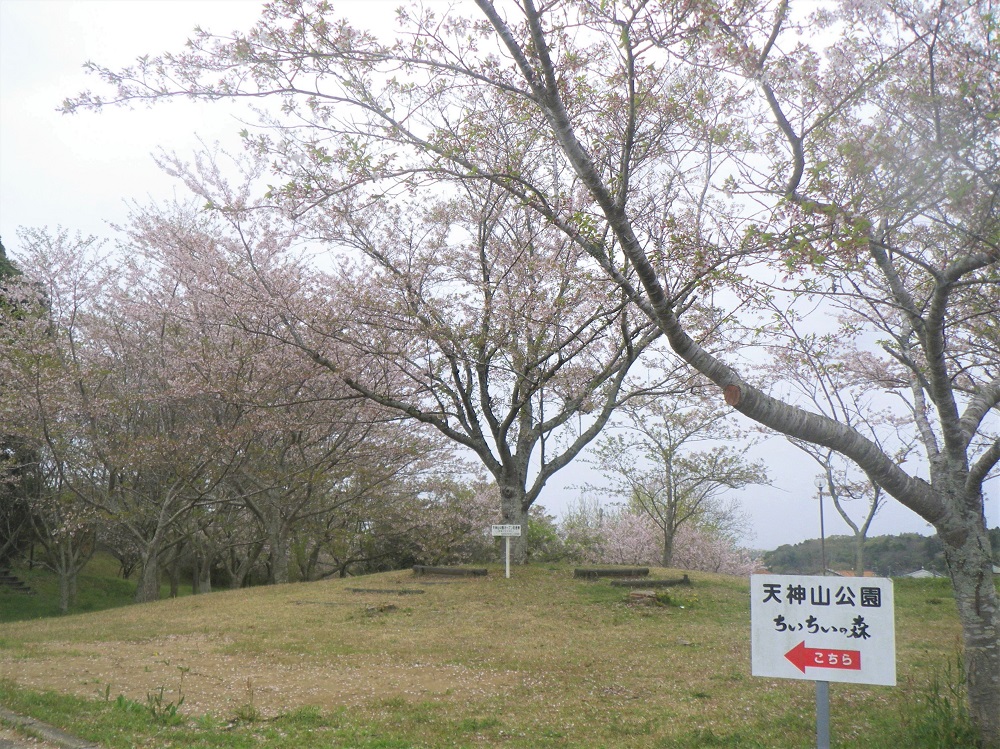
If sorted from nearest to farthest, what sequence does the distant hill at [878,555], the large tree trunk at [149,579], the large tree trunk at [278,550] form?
the distant hill at [878,555]
the large tree trunk at [149,579]
the large tree trunk at [278,550]

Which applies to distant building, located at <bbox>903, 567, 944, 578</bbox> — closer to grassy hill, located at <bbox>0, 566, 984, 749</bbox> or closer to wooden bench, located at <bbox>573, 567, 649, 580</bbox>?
grassy hill, located at <bbox>0, 566, 984, 749</bbox>

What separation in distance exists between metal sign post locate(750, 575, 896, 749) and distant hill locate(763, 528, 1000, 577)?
961cm

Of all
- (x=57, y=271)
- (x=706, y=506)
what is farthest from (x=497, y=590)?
(x=706, y=506)

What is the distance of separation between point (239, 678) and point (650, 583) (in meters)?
7.75

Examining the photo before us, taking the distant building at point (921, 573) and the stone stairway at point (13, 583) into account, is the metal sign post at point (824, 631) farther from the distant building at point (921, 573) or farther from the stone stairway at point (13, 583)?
the stone stairway at point (13, 583)

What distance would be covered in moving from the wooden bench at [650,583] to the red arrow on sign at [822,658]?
9289 mm

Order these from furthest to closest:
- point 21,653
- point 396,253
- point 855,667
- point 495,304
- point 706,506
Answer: point 706,506 → point 396,253 → point 495,304 → point 21,653 → point 855,667

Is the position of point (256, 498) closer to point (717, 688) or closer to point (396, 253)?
point (396, 253)

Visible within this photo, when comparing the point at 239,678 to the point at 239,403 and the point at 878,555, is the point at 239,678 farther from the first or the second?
the point at 878,555

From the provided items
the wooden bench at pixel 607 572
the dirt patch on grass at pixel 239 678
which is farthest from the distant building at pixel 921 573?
the dirt patch on grass at pixel 239 678

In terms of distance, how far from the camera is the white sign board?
3920 millimetres

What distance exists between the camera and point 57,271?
18234mm

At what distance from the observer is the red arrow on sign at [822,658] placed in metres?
3.95

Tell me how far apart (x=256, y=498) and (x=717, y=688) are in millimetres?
15304
